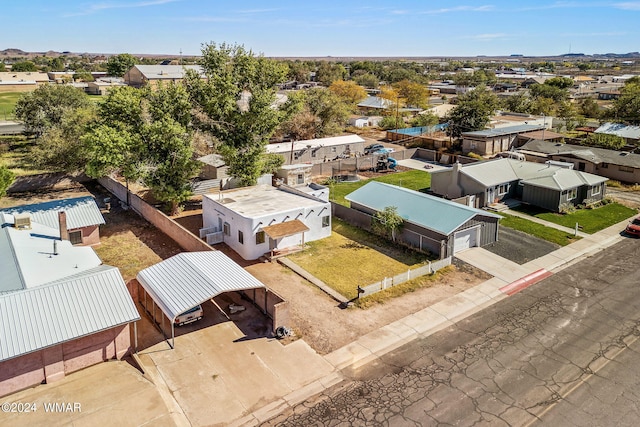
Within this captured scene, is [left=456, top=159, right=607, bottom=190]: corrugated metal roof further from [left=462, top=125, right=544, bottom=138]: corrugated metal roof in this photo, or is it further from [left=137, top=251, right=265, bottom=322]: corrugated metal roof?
[left=137, top=251, right=265, bottom=322]: corrugated metal roof

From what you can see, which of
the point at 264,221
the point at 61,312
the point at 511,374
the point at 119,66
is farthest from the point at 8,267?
the point at 119,66

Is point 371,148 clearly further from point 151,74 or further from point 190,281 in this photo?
point 151,74

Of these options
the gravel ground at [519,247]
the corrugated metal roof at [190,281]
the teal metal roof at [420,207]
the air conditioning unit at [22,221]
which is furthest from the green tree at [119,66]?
the gravel ground at [519,247]

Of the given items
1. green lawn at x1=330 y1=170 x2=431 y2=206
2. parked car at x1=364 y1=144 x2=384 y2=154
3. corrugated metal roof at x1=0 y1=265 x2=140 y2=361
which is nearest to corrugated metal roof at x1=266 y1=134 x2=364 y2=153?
parked car at x1=364 y1=144 x2=384 y2=154

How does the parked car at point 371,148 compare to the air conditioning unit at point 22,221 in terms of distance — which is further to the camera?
the parked car at point 371,148

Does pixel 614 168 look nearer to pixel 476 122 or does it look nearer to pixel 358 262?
pixel 476 122

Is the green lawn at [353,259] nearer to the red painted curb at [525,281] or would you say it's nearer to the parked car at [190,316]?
the red painted curb at [525,281]

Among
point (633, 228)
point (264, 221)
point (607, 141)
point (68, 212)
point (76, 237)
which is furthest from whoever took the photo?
point (607, 141)
